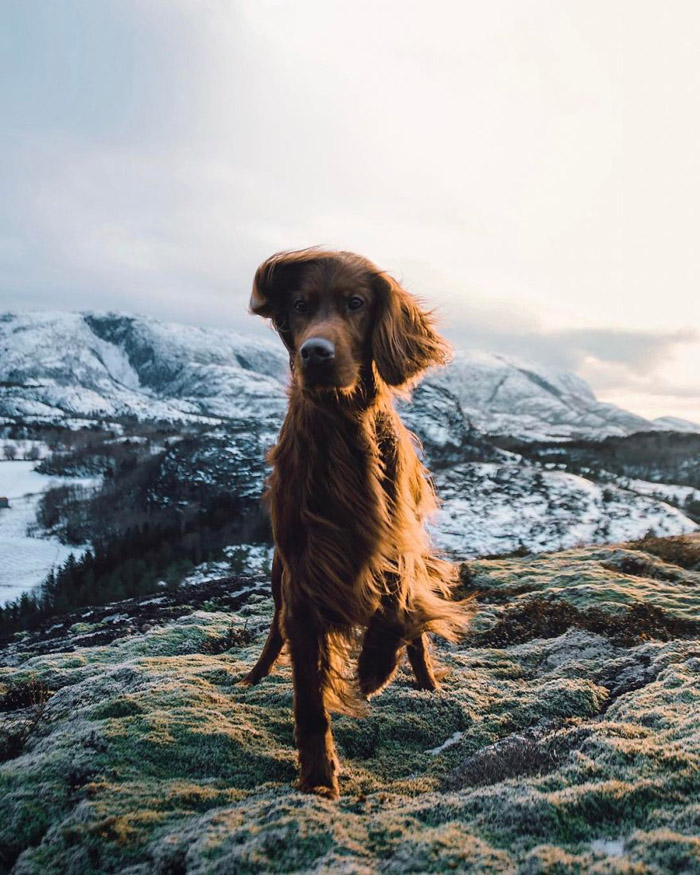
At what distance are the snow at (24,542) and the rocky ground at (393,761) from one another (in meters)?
62.4

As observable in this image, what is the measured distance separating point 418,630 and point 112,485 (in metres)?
104

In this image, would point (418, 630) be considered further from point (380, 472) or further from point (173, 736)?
point (173, 736)

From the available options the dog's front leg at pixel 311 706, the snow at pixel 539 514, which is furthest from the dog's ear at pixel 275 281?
the snow at pixel 539 514

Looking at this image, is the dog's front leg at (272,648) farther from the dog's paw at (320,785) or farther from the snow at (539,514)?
the snow at (539,514)

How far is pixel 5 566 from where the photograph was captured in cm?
6919

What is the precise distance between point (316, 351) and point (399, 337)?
77 cm

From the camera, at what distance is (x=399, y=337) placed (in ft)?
12.4

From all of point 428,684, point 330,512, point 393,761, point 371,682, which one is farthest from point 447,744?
point 330,512

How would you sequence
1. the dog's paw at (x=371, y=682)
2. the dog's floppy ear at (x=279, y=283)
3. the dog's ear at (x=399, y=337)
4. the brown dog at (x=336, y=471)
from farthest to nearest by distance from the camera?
the dog's paw at (x=371, y=682) → the dog's floppy ear at (x=279, y=283) → the dog's ear at (x=399, y=337) → the brown dog at (x=336, y=471)

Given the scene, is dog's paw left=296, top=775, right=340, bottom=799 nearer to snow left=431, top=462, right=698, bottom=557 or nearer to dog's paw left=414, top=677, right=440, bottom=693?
dog's paw left=414, top=677, right=440, bottom=693

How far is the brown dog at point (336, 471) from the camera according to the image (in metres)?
3.53

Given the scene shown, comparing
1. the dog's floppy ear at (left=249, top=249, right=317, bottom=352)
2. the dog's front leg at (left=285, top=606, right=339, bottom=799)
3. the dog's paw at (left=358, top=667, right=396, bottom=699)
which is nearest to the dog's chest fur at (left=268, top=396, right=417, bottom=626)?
the dog's front leg at (left=285, top=606, right=339, bottom=799)

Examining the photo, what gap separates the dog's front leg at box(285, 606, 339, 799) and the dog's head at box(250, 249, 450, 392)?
159 cm

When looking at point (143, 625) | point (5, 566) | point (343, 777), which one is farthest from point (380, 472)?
point (5, 566)
